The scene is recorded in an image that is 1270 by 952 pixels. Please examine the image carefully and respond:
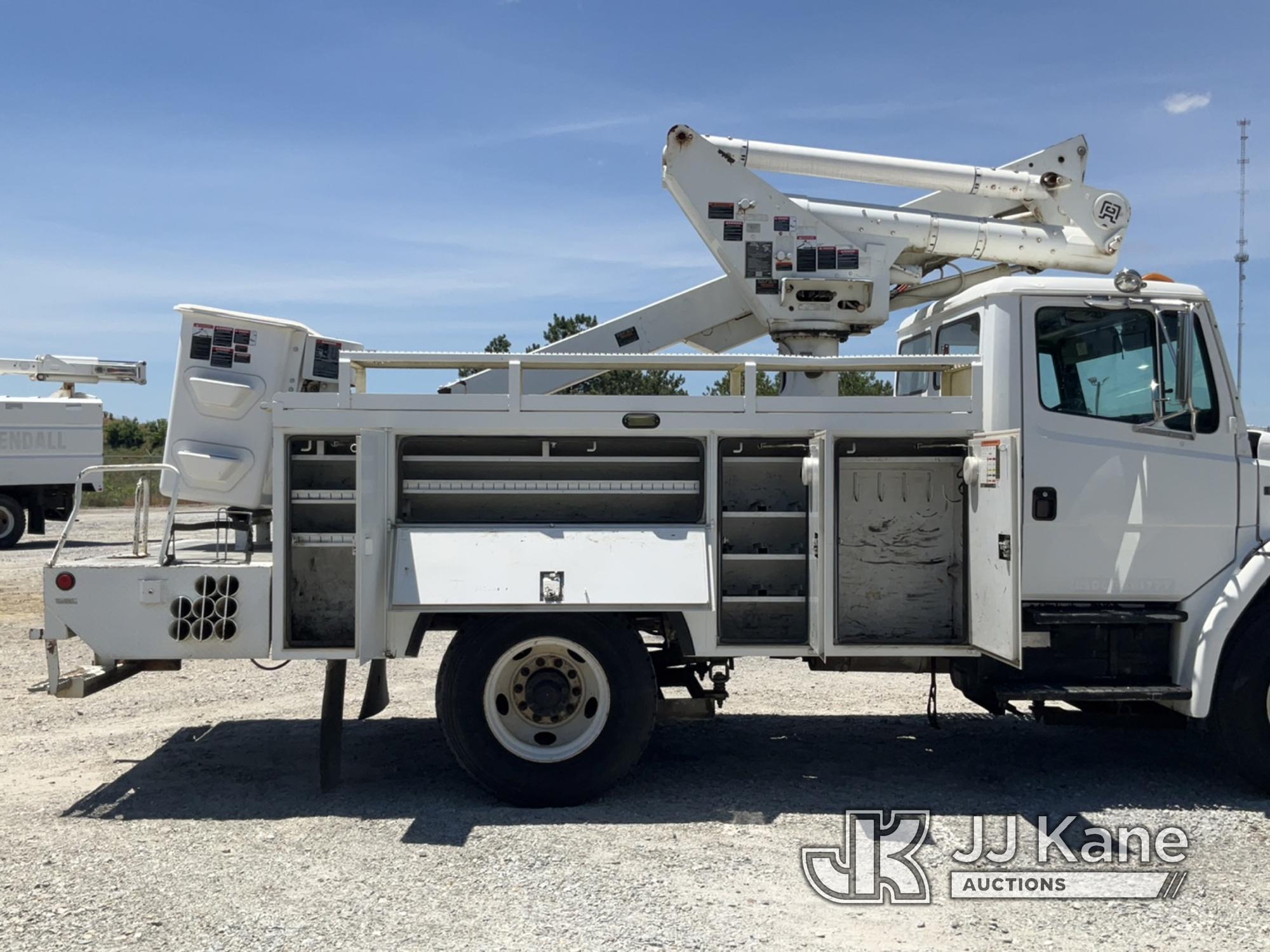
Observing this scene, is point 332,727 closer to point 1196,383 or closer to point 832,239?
point 832,239

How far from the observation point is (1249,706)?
5598 mm

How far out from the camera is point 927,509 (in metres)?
6.11

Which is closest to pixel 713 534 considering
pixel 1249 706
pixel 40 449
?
pixel 1249 706

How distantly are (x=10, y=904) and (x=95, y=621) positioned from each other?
5.28 feet

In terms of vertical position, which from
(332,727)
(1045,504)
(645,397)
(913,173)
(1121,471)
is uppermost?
(913,173)

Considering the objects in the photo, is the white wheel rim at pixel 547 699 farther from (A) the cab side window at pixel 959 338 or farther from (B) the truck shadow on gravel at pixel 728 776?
(A) the cab side window at pixel 959 338

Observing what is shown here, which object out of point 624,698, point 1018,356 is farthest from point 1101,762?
point 624,698

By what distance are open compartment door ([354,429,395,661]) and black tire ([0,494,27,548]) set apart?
55.6ft

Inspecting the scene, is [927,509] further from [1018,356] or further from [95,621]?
[95,621]

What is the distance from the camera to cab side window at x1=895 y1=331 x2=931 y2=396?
670 centimetres

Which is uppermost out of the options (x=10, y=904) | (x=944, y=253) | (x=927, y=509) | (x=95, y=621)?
(x=944, y=253)

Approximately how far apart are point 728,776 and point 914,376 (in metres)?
2.80

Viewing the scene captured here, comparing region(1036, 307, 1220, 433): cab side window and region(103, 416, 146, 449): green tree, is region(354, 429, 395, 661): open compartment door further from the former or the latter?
region(103, 416, 146, 449): green tree

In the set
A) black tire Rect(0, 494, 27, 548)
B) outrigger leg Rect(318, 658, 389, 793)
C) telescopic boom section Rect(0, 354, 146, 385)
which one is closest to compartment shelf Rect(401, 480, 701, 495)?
outrigger leg Rect(318, 658, 389, 793)
